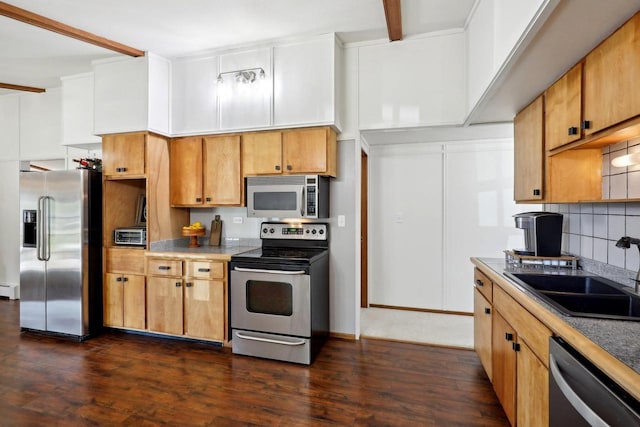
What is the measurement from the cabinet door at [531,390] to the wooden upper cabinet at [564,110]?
1.15 meters

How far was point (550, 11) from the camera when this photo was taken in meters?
1.27

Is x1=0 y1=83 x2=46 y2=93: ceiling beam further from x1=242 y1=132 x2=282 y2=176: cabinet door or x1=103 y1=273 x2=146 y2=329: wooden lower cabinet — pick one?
x1=242 y1=132 x2=282 y2=176: cabinet door


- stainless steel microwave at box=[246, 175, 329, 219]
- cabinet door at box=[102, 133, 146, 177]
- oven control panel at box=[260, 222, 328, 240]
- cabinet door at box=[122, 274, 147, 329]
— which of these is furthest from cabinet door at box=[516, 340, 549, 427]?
cabinet door at box=[102, 133, 146, 177]

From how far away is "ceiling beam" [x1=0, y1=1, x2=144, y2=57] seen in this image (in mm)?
2492

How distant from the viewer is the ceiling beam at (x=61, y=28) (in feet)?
8.18

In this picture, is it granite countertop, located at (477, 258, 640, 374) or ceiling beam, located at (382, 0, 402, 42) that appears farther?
ceiling beam, located at (382, 0, 402, 42)

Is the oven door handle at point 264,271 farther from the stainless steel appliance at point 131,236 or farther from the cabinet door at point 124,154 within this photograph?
the cabinet door at point 124,154

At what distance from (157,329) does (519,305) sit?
10.3ft

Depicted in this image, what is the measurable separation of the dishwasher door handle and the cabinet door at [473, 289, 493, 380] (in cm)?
97

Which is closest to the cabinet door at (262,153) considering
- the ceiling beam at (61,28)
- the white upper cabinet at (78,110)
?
the ceiling beam at (61,28)

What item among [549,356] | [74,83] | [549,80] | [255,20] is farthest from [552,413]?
[74,83]

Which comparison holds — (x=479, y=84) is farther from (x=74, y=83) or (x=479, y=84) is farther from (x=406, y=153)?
(x=74, y=83)

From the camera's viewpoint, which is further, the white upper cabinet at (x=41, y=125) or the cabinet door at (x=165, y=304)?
the white upper cabinet at (x=41, y=125)

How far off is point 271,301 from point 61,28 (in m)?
2.93
